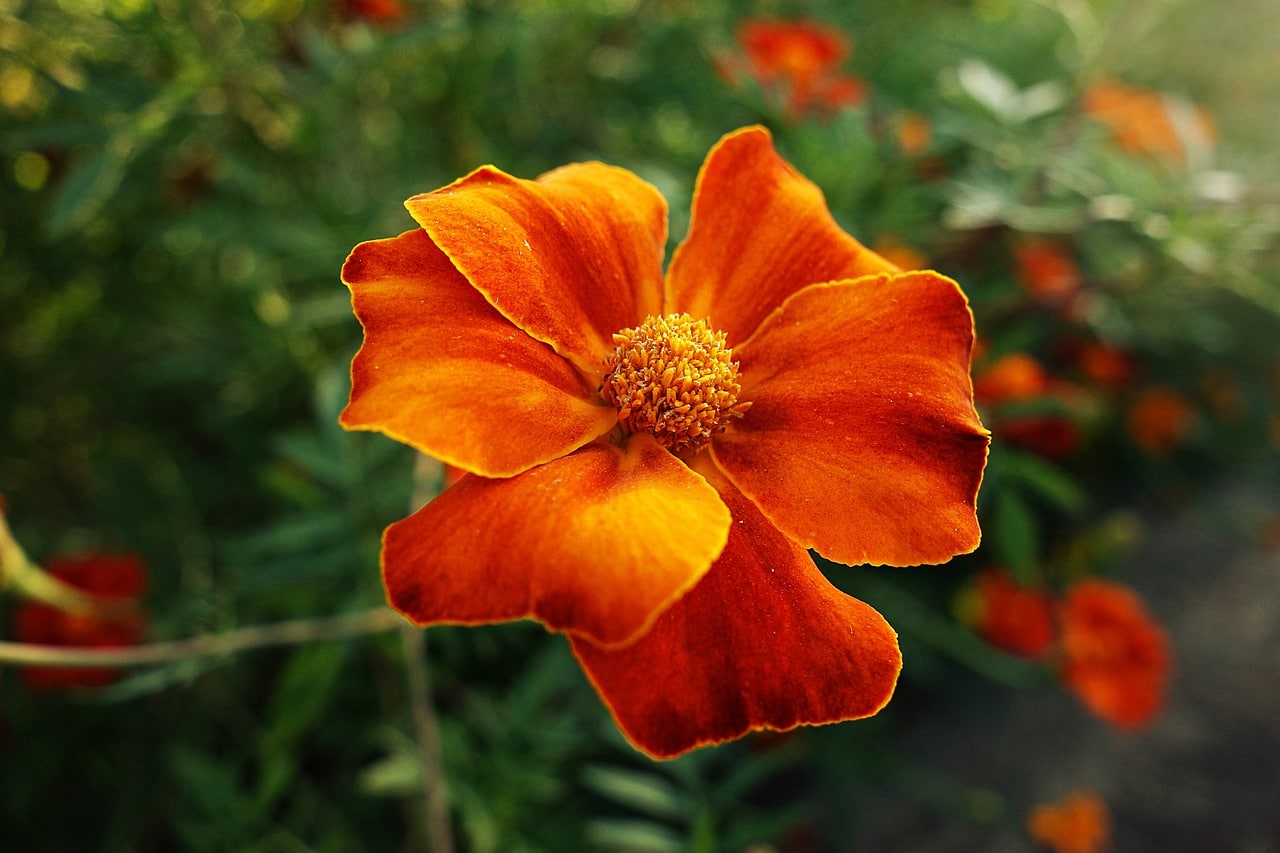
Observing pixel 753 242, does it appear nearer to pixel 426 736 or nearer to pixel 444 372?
pixel 444 372

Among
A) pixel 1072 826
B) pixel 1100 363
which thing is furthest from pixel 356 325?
pixel 1072 826

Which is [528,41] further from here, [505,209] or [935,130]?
[505,209]

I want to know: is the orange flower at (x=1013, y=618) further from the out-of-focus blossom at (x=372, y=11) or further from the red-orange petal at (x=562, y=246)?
the out-of-focus blossom at (x=372, y=11)

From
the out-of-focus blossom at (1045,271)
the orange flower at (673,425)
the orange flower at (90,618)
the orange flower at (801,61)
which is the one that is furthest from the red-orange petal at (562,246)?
the orange flower at (90,618)

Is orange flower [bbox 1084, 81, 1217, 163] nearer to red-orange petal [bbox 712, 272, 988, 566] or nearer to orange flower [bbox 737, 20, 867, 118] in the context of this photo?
orange flower [bbox 737, 20, 867, 118]

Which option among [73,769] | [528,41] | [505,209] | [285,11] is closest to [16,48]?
[285,11]

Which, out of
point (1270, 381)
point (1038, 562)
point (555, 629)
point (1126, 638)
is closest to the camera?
point (555, 629)
